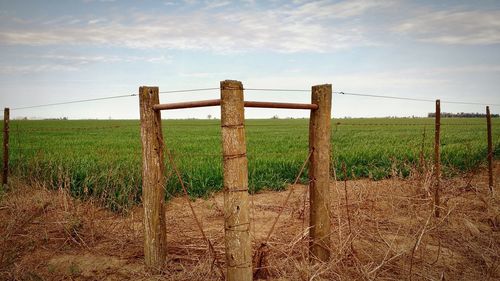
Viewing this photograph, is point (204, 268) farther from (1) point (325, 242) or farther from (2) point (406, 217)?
(2) point (406, 217)

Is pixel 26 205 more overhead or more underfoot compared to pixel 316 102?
more underfoot

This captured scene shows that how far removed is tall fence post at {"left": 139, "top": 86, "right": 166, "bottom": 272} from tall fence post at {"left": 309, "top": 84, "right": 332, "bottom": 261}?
1.67 meters

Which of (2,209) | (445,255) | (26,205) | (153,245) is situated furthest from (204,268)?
(2,209)

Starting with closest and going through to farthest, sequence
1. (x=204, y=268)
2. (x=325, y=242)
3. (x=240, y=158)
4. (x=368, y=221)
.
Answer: (x=240, y=158) → (x=204, y=268) → (x=325, y=242) → (x=368, y=221)

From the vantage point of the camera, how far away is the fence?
3.28m

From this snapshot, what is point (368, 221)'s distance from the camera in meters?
6.32

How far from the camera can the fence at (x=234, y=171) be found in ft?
10.8

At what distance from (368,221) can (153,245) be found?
370 centimetres

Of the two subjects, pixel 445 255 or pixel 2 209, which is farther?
pixel 2 209

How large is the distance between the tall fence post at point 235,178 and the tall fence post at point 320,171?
105cm

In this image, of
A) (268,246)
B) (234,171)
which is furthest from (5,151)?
(234,171)

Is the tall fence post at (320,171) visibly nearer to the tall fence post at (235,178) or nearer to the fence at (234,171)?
the fence at (234,171)

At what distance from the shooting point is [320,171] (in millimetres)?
4098

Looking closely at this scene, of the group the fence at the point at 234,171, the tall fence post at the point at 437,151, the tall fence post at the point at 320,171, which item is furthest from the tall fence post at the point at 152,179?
the tall fence post at the point at 437,151
